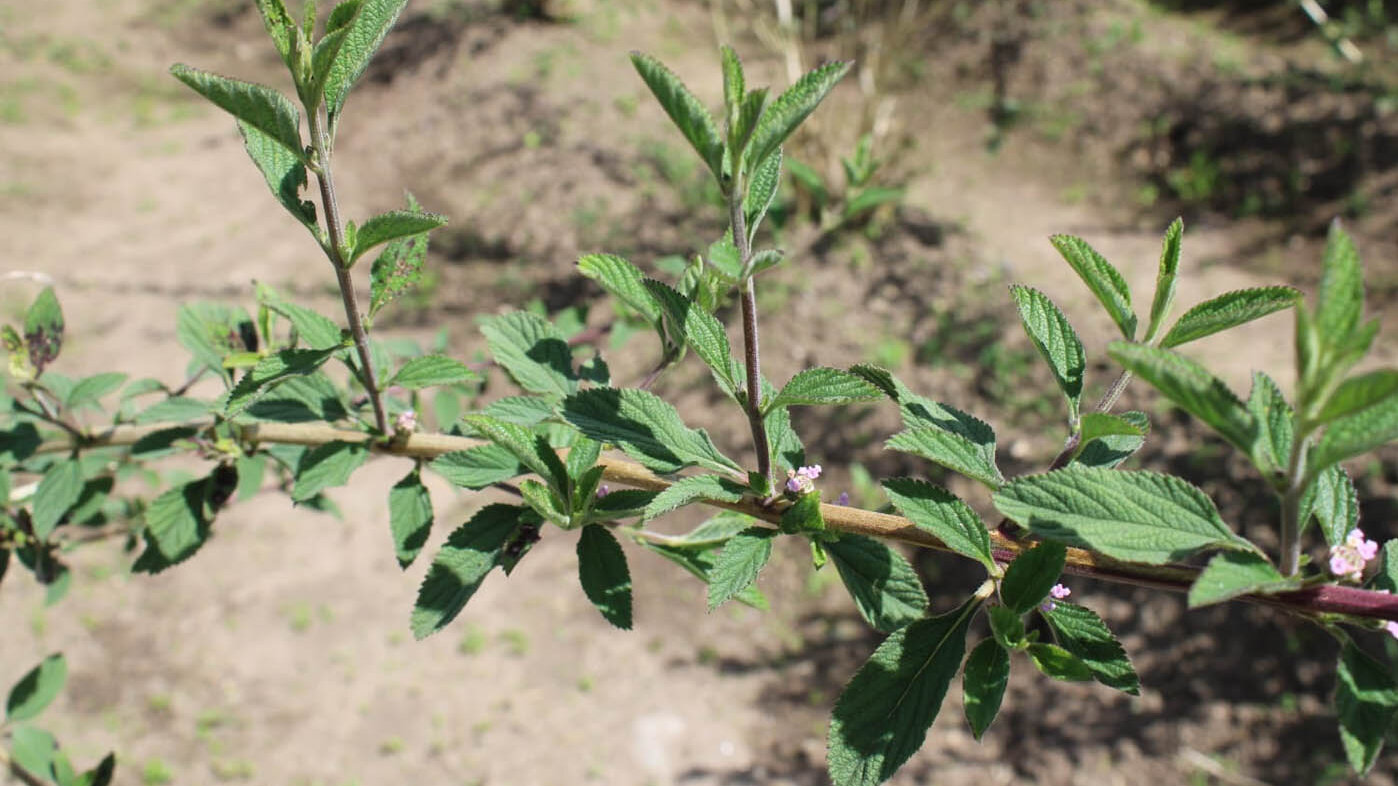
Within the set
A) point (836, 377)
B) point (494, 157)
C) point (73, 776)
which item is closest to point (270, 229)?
point (494, 157)

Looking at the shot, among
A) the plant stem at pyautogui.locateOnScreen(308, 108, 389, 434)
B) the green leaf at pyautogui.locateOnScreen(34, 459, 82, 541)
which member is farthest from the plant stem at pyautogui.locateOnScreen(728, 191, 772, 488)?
the green leaf at pyautogui.locateOnScreen(34, 459, 82, 541)

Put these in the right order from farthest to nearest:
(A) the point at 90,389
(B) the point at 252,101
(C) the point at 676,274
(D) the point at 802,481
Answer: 1. (C) the point at 676,274
2. (A) the point at 90,389
3. (D) the point at 802,481
4. (B) the point at 252,101

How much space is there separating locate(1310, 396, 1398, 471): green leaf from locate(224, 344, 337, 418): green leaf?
2.71ft

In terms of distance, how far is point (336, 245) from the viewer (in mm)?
798

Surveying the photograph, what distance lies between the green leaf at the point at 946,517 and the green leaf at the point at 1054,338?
166mm

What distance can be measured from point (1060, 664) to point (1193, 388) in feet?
1.00

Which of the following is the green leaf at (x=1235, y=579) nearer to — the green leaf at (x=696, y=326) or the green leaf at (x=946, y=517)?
the green leaf at (x=946, y=517)

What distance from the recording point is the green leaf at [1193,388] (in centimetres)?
56

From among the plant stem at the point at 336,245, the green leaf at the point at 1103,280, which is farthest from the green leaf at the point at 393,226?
the green leaf at the point at 1103,280

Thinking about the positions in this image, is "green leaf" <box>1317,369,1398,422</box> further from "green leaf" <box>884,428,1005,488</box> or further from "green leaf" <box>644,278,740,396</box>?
"green leaf" <box>644,278,740,396</box>

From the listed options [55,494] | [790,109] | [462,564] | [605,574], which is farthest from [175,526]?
[790,109]

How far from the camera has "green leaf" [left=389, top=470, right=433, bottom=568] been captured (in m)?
0.99

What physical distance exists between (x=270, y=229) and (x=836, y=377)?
587 centimetres

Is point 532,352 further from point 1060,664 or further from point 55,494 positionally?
point 55,494
